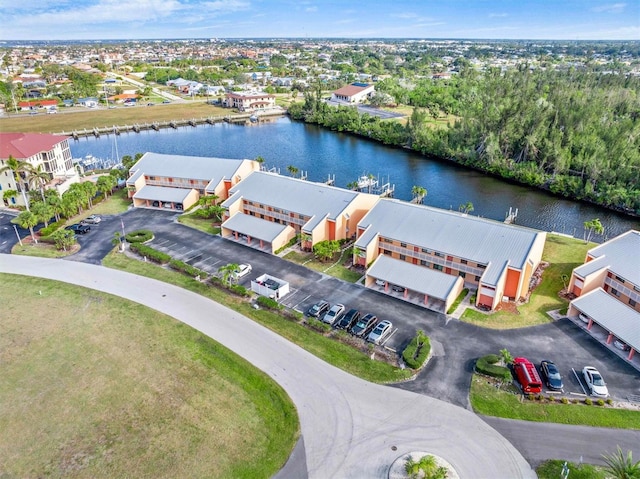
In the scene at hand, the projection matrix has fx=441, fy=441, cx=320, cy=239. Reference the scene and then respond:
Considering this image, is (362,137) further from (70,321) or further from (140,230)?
(70,321)

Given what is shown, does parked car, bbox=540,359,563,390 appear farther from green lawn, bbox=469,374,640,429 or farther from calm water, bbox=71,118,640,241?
calm water, bbox=71,118,640,241

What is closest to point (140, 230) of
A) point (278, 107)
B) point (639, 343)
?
point (639, 343)

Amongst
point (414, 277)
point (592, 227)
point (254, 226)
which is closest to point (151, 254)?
point (254, 226)

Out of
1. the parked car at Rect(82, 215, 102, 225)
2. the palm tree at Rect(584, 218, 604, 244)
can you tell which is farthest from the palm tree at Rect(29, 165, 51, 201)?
the palm tree at Rect(584, 218, 604, 244)

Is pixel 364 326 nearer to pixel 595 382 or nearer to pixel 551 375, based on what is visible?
pixel 551 375

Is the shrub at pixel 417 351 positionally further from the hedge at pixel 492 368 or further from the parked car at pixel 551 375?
the parked car at pixel 551 375

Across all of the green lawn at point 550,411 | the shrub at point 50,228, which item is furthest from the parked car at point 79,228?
the green lawn at point 550,411
